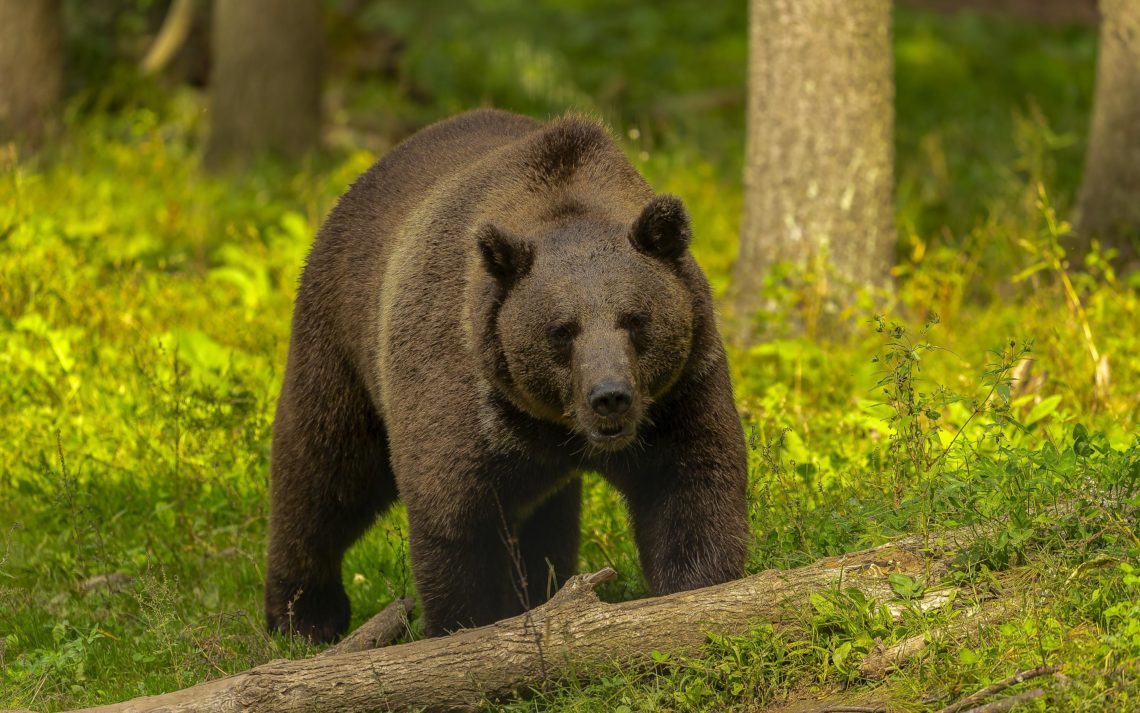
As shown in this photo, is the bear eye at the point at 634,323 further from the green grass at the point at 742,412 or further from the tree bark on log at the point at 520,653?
the green grass at the point at 742,412

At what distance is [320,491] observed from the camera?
621 centimetres

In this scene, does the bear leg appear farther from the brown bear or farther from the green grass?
the green grass

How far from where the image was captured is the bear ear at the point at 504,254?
4934 mm

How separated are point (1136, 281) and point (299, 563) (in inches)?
201

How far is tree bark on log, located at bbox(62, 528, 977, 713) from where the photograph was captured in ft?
15.0

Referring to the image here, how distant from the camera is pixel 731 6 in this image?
791 inches

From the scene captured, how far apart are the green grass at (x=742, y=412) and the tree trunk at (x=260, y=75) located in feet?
1.51

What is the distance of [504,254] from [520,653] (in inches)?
53.4

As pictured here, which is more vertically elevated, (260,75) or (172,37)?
(172,37)

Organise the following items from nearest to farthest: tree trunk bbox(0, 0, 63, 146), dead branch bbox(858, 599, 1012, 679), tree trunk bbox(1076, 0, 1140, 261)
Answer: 1. dead branch bbox(858, 599, 1012, 679)
2. tree trunk bbox(1076, 0, 1140, 261)
3. tree trunk bbox(0, 0, 63, 146)

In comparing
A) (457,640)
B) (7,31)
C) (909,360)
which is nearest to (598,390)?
(457,640)

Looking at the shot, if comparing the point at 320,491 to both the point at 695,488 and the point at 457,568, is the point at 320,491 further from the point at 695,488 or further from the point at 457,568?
the point at 695,488

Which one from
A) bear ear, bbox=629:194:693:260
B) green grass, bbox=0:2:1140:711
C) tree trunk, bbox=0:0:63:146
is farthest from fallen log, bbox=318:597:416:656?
tree trunk, bbox=0:0:63:146

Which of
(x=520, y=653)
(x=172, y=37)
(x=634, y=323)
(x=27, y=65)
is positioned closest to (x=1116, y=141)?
(x=634, y=323)
